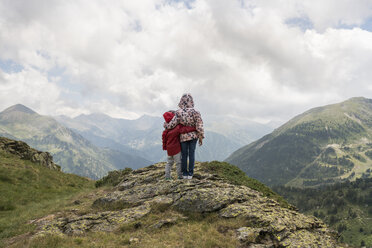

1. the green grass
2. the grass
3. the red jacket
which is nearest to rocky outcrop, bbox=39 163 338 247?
the grass

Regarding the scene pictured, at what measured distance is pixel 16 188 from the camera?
63.2 feet

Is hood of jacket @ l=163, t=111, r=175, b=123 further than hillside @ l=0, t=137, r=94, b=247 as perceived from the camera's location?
Yes

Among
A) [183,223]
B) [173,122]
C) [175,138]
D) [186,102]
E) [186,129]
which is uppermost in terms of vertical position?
[186,102]

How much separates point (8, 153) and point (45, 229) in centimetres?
2880

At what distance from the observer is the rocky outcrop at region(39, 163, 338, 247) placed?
8.80m

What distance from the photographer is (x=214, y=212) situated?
35.0 feet

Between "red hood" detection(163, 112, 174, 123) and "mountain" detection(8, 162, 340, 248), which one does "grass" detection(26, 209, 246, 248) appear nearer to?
"mountain" detection(8, 162, 340, 248)

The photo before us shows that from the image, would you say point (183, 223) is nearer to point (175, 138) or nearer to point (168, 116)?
point (175, 138)

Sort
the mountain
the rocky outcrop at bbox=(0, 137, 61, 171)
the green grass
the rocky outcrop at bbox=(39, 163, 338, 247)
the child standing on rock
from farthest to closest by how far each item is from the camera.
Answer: the rocky outcrop at bbox=(0, 137, 61, 171)
the child standing on rock
the green grass
the rocky outcrop at bbox=(39, 163, 338, 247)
the mountain

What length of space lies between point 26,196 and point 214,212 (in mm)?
17470

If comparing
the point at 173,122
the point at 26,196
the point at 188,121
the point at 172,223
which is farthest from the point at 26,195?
the point at 188,121

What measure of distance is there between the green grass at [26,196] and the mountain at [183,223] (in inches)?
53.0

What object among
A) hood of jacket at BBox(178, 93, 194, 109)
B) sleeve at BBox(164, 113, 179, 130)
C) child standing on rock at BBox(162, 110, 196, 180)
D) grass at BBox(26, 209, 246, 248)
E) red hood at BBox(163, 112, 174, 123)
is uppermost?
hood of jacket at BBox(178, 93, 194, 109)

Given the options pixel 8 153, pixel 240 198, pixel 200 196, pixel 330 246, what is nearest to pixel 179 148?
pixel 200 196
